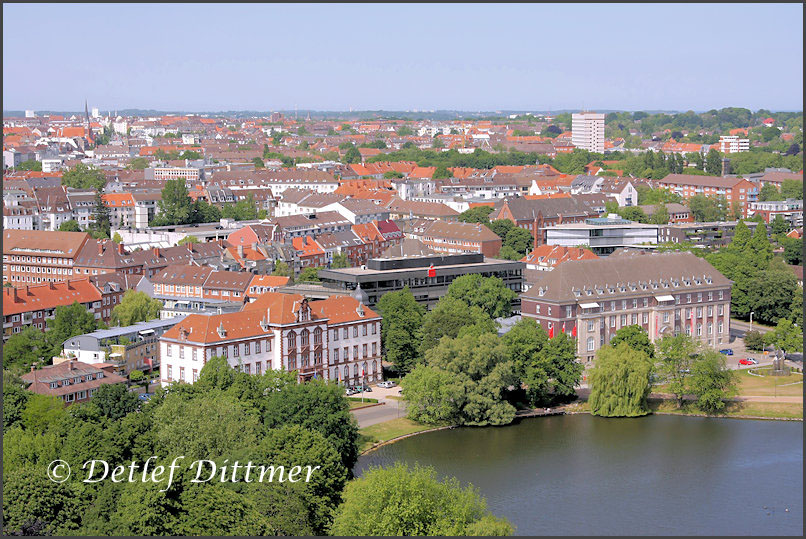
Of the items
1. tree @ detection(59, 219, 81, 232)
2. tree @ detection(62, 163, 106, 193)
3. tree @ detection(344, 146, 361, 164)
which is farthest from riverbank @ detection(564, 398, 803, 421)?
tree @ detection(344, 146, 361, 164)

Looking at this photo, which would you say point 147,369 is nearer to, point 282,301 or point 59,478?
point 282,301

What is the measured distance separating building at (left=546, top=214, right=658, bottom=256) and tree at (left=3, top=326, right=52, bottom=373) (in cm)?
2221

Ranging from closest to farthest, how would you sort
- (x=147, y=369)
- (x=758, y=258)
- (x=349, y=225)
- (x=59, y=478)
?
(x=59, y=478)
(x=147, y=369)
(x=758, y=258)
(x=349, y=225)

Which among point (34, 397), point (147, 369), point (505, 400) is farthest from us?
point (147, 369)

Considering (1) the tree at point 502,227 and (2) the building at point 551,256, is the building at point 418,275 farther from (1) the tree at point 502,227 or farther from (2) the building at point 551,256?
(1) the tree at point 502,227

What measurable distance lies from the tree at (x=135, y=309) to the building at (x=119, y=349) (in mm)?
2585

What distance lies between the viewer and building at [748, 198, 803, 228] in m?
59.1

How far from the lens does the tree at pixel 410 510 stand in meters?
18.5

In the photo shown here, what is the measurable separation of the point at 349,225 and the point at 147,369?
2284 centimetres

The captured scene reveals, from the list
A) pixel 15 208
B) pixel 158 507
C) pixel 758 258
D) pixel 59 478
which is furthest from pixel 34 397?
pixel 15 208

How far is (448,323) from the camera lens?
104 feet

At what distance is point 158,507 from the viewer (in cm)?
1878

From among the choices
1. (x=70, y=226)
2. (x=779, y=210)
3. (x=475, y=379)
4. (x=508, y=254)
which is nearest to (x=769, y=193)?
(x=779, y=210)

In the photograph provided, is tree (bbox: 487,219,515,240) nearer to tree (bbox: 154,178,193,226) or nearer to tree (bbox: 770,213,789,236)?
tree (bbox: 770,213,789,236)
